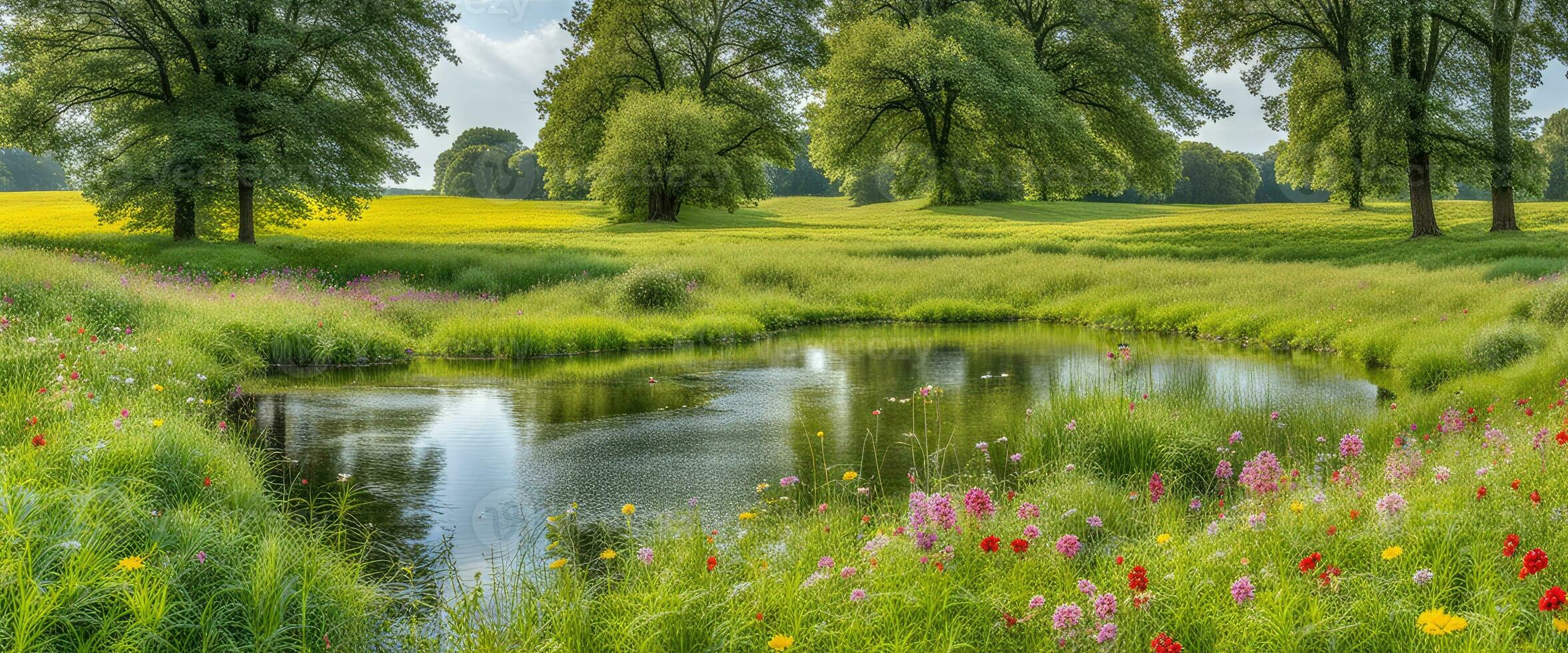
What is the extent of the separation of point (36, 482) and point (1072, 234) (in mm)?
34041

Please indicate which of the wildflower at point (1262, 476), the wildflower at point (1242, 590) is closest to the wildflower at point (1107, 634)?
the wildflower at point (1242, 590)

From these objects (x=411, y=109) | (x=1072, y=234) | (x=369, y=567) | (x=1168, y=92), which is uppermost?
(x=1168, y=92)

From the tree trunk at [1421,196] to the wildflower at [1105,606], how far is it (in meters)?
31.3

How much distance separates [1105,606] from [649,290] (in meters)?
18.7

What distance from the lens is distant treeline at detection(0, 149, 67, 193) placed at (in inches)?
3359

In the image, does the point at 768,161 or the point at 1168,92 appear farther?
the point at 768,161

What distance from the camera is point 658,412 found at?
12.0m

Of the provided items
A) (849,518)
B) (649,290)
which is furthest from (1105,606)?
(649,290)

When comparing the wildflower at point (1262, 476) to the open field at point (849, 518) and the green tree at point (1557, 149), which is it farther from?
the green tree at point (1557, 149)


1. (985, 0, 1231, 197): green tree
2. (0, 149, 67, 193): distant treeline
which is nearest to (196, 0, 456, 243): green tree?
(985, 0, 1231, 197): green tree

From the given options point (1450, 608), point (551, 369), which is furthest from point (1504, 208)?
point (1450, 608)

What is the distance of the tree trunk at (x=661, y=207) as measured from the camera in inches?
1818

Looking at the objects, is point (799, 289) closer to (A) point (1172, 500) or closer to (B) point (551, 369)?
(B) point (551, 369)

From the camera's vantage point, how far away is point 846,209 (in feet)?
194
